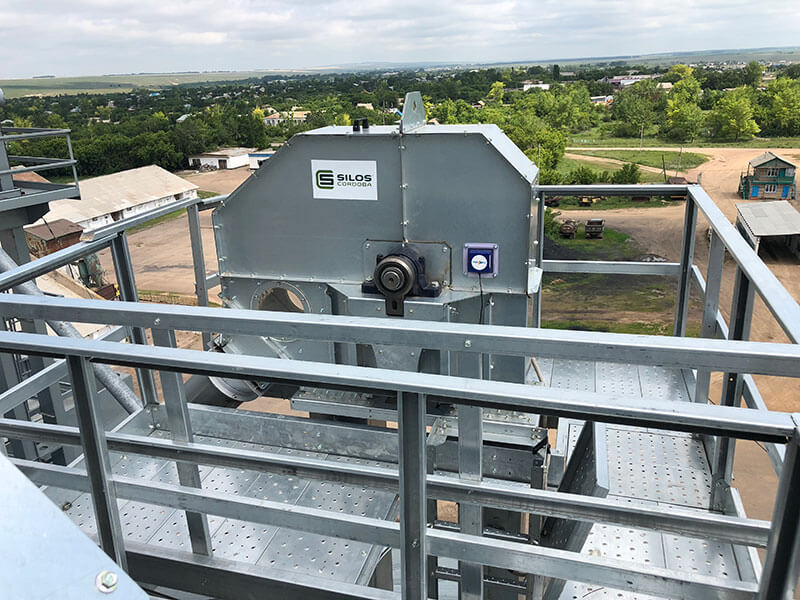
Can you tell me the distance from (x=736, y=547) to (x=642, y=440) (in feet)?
3.52

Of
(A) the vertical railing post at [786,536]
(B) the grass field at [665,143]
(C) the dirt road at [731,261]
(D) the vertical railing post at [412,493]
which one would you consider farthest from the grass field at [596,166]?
(A) the vertical railing post at [786,536]

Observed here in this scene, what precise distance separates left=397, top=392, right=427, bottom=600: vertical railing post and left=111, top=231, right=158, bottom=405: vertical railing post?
209cm

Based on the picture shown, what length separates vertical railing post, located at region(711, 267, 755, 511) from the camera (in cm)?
251

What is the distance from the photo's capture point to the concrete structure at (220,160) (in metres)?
66.6

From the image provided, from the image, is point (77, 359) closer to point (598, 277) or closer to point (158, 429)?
point (158, 429)

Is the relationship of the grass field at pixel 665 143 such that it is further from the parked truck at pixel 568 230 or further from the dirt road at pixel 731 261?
the parked truck at pixel 568 230

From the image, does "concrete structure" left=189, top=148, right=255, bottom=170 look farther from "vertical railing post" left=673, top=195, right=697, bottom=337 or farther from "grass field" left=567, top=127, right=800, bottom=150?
"vertical railing post" left=673, top=195, right=697, bottom=337

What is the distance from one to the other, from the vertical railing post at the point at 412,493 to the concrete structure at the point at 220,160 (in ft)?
224

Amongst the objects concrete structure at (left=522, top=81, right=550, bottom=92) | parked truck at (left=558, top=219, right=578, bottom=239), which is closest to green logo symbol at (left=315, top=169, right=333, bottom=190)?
parked truck at (left=558, top=219, right=578, bottom=239)

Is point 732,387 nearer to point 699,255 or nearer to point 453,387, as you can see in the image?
point 453,387

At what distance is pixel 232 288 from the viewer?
464 centimetres

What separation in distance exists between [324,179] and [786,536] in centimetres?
337

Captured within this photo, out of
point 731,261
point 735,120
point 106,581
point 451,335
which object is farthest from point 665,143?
point 106,581

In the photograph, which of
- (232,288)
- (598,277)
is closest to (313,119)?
(598,277)
